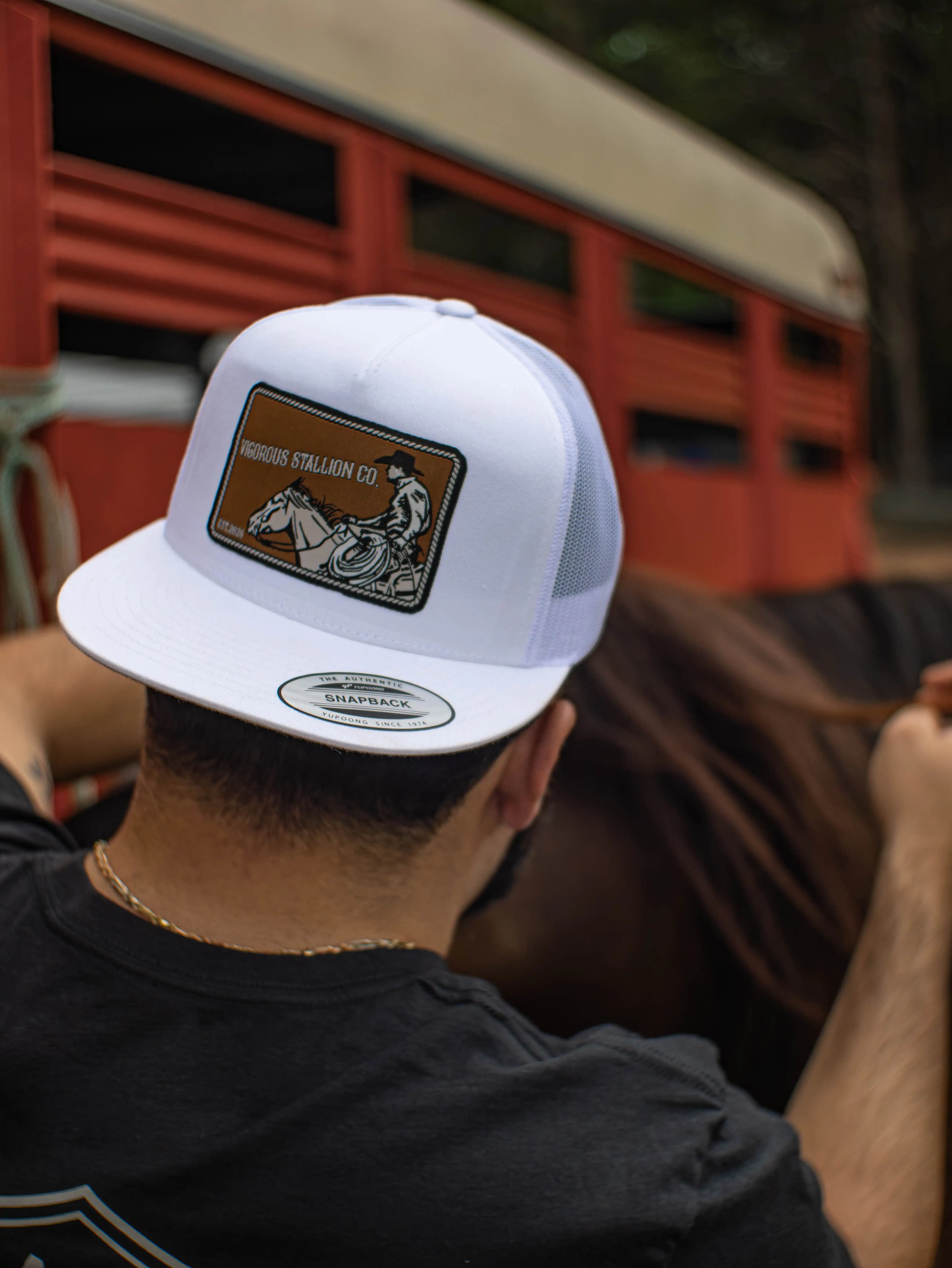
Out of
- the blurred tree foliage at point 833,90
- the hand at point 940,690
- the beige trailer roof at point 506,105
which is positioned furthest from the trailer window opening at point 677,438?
the blurred tree foliage at point 833,90

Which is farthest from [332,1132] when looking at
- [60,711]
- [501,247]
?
[501,247]

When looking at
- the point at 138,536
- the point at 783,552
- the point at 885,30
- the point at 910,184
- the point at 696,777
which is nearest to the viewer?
the point at 138,536

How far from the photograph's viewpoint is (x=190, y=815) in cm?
84

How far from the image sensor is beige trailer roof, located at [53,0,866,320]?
1.55 meters

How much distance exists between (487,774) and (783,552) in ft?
7.56

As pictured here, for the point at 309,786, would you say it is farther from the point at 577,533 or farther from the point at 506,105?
the point at 506,105

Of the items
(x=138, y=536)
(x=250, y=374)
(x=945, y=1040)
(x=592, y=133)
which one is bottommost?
(x=945, y=1040)

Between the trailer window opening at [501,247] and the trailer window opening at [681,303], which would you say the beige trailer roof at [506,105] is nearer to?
the trailer window opening at [681,303]

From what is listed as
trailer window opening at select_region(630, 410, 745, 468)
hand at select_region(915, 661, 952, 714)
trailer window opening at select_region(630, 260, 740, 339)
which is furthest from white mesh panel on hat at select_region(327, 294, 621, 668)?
trailer window opening at select_region(630, 410, 745, 468)

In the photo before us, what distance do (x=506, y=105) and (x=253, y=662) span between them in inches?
59.6

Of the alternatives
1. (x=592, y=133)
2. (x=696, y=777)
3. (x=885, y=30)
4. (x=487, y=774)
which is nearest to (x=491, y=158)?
(x=592, y=133)

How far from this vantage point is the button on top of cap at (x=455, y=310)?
99 centimetres

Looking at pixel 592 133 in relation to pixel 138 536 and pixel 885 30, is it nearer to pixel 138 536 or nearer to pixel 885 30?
pixel 138 536

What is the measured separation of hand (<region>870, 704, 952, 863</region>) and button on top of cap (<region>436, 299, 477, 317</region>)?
79 centimetres
